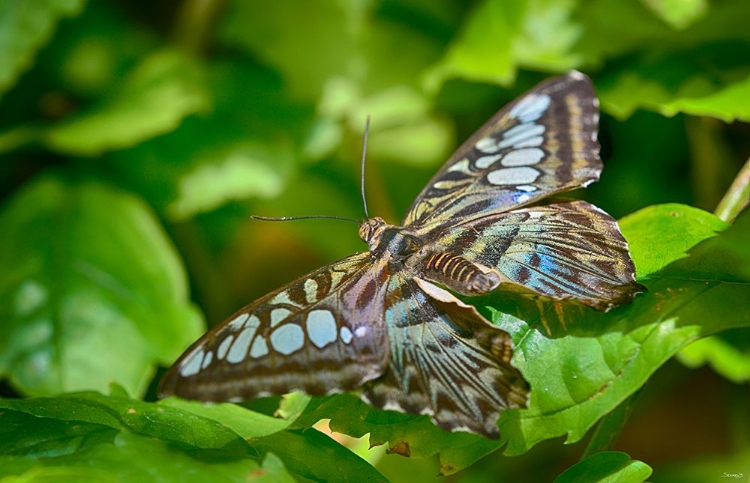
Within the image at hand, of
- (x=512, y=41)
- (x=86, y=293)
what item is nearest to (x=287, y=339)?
(x=86, y=293)

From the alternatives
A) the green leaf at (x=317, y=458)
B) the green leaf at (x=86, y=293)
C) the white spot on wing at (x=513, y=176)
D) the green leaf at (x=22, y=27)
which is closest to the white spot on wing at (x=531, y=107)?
the white spot on wing at (x=513, y=176)

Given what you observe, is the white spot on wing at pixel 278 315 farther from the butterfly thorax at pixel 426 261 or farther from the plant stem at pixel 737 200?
the plant stem at pixel 737 200

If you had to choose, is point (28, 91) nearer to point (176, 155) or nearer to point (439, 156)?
point (176, 155)

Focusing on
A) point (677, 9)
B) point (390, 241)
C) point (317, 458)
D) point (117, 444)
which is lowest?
point (317, 458)

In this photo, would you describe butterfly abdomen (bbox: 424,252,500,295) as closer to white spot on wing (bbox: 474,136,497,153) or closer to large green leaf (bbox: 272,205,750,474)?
large green leaf (bbox: 272,205,750,474)

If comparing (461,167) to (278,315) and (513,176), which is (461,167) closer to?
(513,176)

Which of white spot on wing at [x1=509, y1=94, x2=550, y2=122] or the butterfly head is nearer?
the butterfly head

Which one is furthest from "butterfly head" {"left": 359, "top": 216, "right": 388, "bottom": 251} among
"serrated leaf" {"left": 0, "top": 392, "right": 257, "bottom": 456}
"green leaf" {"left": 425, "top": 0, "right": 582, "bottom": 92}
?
"green leaf" {"left": 425, "top": 0, "right": 582, "bottom": 92}
